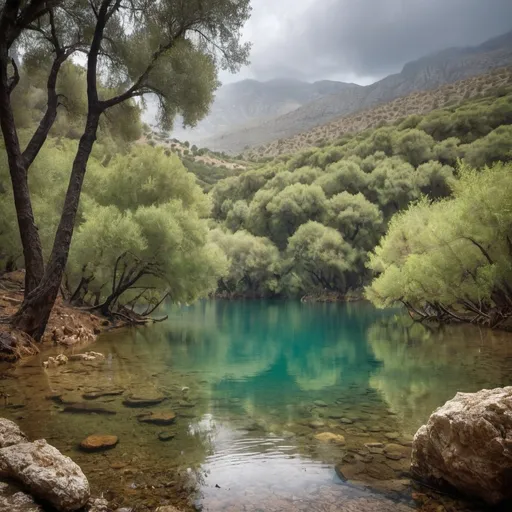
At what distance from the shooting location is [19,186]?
1315 centimetres

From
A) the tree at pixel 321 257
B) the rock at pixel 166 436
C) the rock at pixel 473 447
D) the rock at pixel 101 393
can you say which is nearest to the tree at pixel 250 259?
the tree at pixel 321 257

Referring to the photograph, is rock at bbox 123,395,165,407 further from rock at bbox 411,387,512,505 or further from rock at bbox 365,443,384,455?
rock at bbox 411,387,512,505

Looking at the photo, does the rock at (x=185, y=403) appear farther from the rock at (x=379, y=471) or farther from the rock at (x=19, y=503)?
the rock at (x=19, y=503)

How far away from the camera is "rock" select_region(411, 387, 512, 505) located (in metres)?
5.20

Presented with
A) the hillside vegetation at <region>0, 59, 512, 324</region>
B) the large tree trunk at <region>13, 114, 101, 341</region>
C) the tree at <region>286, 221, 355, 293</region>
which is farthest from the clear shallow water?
the tree at <region>286, 221, 355, 293</region>

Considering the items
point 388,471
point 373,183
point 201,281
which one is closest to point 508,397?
point 388,471

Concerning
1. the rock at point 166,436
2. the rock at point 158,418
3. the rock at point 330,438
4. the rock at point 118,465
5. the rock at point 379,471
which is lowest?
the rock at point 330,438

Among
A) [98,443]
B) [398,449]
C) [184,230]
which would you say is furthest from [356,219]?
[98,443]

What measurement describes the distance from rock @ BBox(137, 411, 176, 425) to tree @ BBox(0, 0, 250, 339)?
6.14 metres

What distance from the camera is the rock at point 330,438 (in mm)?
7833

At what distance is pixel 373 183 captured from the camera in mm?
60906

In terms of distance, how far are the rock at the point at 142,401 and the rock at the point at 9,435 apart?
3532mm

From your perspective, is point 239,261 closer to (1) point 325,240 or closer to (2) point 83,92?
(1) point 325,240

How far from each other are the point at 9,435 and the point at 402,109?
120546mm
